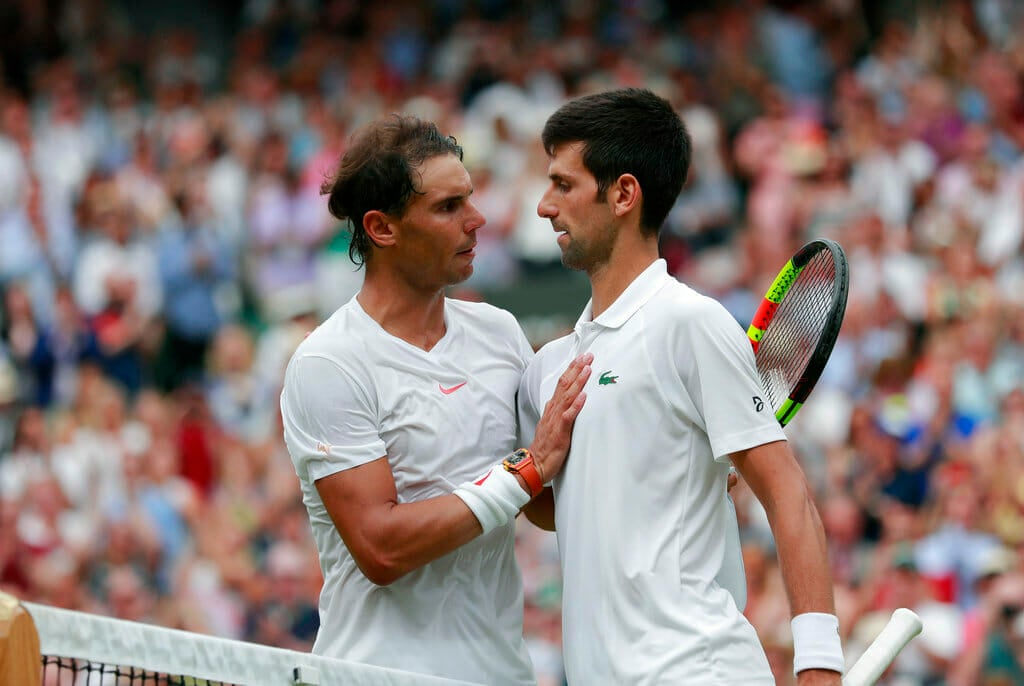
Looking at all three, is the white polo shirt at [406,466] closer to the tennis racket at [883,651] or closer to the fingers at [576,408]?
the fingers at [576,408]

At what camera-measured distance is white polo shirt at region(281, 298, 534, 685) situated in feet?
13.9

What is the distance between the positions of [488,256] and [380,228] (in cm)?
793

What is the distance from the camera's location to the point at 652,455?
389 cm

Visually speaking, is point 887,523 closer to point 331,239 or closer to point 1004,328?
point 1004,328

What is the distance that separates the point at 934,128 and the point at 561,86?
353cm

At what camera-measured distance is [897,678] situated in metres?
7.98

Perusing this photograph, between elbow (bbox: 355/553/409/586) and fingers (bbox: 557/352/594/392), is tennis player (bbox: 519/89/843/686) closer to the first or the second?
fingers (bbox: 557/352/594/392)

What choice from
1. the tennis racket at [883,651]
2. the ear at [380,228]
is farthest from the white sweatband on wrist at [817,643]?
the ear at [380,228]

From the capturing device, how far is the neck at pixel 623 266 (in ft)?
13.5

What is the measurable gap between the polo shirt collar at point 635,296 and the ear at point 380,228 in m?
0.69

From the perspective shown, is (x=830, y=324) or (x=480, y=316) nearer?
(x=830, y=324)

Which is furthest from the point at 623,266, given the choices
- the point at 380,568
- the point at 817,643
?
the point at 817,643

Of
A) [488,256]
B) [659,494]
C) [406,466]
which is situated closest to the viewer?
[659,494]

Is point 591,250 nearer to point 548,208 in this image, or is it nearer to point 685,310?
point 548,208
